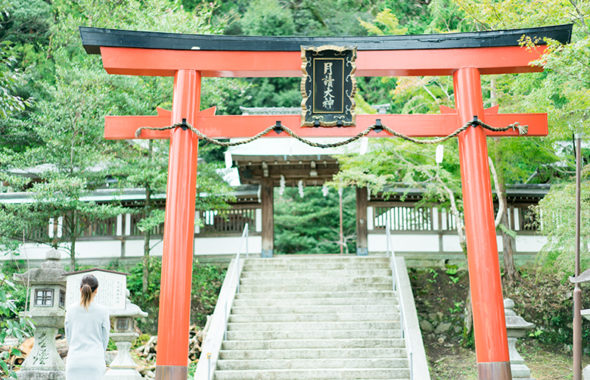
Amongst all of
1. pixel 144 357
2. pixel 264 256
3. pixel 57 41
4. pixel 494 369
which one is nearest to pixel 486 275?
pixel 494 369

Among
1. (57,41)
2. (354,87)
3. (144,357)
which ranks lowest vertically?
(144,357)

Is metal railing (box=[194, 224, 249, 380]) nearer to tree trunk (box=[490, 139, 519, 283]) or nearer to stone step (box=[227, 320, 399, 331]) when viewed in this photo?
stone step (box=[227, 320, 399, 331])

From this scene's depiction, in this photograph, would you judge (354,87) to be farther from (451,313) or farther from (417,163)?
(451,313)

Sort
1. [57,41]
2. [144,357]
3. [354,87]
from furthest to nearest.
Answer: [57,41], [144,357], [354,87]

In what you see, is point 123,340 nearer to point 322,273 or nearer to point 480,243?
point 322,273

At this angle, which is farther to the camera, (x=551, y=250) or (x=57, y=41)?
(x=57, y=41)

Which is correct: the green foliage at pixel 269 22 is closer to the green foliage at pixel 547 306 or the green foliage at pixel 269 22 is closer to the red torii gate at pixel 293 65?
the green foliage at pixel 547 306

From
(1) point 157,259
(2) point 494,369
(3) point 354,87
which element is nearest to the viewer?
(2) point 494,369

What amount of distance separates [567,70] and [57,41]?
13.8 metres

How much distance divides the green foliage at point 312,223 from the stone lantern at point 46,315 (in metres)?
12.9

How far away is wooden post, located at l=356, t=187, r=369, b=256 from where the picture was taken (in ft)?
48.8

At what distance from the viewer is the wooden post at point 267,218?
14.9 m

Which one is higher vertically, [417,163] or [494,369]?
[417,163]

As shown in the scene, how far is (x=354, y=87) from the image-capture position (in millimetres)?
7191
